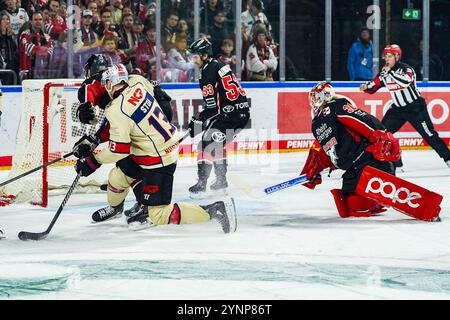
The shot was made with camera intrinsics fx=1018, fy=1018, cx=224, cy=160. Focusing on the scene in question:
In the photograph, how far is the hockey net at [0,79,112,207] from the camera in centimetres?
746

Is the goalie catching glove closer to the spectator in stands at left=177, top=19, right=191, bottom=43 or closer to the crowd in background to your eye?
the crowd in background

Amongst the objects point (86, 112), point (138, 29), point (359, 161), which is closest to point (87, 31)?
point (138, 29)

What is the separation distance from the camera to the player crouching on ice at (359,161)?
21.5 feet

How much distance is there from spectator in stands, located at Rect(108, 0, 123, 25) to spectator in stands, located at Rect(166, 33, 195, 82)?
2.44 feet

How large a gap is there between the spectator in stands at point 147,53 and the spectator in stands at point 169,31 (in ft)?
0.40

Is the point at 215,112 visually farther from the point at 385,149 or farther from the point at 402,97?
the point at 402,97

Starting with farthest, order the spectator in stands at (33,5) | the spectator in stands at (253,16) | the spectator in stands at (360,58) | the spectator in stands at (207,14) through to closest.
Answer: the spectator in stands at (360,58) → the spectator in stands at (253,16) → the spectator in stands at (207,14) → the spectator in stands at (33,5)

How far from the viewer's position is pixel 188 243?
19.3 feet

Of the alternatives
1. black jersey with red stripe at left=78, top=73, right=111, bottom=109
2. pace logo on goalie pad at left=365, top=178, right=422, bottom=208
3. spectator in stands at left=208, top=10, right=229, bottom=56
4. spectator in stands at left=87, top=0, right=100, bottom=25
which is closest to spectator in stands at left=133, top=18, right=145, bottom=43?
spectator in stands at left=87, top=0, right=100, bottom=25

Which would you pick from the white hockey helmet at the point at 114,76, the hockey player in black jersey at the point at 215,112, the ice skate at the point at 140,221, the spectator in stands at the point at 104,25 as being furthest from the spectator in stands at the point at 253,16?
the white hockey helmet at the point at 114,76

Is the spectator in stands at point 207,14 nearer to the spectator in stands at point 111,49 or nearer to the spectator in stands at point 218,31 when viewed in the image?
the spectator in stands at point 218,31
